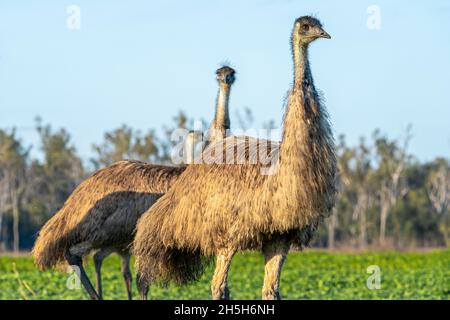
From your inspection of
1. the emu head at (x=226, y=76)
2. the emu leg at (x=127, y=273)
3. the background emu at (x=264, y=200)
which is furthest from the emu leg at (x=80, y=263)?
the emu head at (x=226, y=76)

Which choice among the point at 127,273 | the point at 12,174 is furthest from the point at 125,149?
the point at 127,273

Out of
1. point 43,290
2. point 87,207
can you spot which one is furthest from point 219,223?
point 43,290

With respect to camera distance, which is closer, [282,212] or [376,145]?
[282,212]

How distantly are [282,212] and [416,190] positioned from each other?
52.3 m

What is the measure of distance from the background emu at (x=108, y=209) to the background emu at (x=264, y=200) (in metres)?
1.58

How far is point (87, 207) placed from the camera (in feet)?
35.3

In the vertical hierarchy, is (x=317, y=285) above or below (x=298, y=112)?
below

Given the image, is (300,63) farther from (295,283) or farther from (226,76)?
(295,283)

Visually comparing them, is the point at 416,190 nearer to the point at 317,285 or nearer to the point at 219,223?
the point at 317,285

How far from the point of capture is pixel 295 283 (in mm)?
18734

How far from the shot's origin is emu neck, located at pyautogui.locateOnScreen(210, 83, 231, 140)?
34.8 ft

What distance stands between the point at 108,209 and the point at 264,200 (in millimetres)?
3217

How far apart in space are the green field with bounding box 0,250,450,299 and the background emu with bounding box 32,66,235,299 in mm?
612
